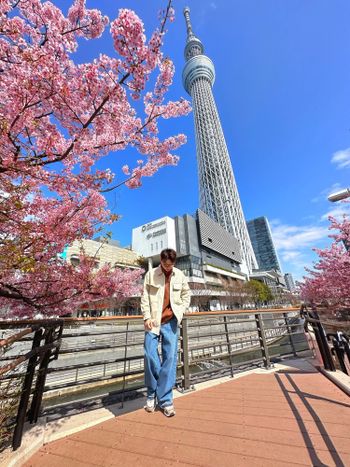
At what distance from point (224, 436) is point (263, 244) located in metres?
122

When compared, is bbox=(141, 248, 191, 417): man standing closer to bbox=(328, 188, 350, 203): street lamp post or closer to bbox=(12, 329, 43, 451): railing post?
bbox=(12, 329, 43, 451): railing post

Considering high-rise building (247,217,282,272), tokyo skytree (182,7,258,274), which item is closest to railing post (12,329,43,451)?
tokyo skytree (182,7,258,274)

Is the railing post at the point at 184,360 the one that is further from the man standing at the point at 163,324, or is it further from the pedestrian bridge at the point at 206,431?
the man standing at the point at 163,324

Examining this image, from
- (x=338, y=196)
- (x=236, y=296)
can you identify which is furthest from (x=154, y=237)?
(x=338, y=196)

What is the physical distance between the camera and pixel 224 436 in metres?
1.68

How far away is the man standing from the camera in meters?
2.15

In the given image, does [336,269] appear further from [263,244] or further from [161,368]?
[263,244]

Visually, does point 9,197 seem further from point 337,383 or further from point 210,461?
point 337,383

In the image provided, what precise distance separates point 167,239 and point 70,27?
1552 inches

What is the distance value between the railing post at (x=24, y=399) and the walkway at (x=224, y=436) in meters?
0.19

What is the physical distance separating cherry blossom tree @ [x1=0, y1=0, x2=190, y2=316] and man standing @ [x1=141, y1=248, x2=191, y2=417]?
49.7 inches

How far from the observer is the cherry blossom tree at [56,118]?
2432 mm

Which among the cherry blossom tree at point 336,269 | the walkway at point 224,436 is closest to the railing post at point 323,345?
the walkway at point 224,436

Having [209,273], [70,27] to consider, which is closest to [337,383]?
[70,27]
